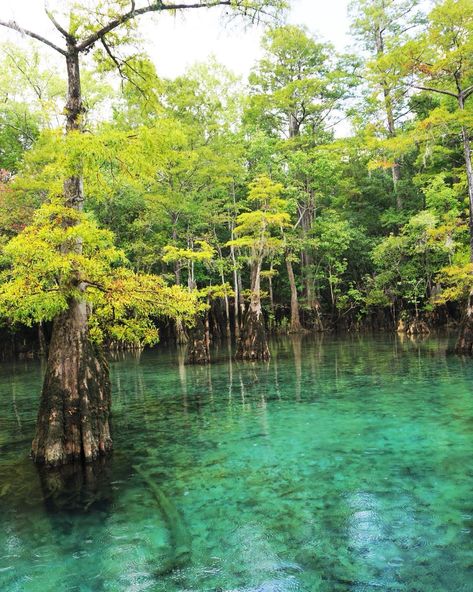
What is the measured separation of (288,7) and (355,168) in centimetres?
2437

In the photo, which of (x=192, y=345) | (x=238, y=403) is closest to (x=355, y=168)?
(x=192, y=345)

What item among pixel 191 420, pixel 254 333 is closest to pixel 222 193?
pixel 254 333

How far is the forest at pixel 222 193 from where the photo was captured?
6.61 meters

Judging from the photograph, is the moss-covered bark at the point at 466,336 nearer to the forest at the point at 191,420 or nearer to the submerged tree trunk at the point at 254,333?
the forest at the point at 191,420

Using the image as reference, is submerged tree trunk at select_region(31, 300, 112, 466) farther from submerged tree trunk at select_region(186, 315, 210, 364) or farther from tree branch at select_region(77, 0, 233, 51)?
submerged tree trunk at select_region(186, 315, 210, 364)

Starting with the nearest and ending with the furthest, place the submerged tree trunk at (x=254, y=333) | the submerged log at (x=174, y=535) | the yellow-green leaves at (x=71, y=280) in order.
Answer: the submerged log at (x=174, y=535) < the yellow-green leaves at (x=71, y=280) < the submerged tree trunk at (x=254, y=333)

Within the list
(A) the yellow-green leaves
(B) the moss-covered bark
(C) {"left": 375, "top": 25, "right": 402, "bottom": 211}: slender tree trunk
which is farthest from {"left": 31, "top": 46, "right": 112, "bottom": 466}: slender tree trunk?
(C) {"left": 375, "top": 25, "right": 402, "bottom": 211}: slender tree trunk

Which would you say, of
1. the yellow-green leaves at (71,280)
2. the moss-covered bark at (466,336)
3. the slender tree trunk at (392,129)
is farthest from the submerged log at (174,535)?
the slender tree trunk at (392,129)

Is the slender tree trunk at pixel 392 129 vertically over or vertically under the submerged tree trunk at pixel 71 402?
over

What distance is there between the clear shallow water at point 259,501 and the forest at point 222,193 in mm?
1299

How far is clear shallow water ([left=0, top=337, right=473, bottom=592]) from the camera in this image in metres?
3.71

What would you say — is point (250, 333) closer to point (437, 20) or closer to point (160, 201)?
point (160, 201)

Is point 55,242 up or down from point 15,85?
down

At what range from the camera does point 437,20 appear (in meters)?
14.2
